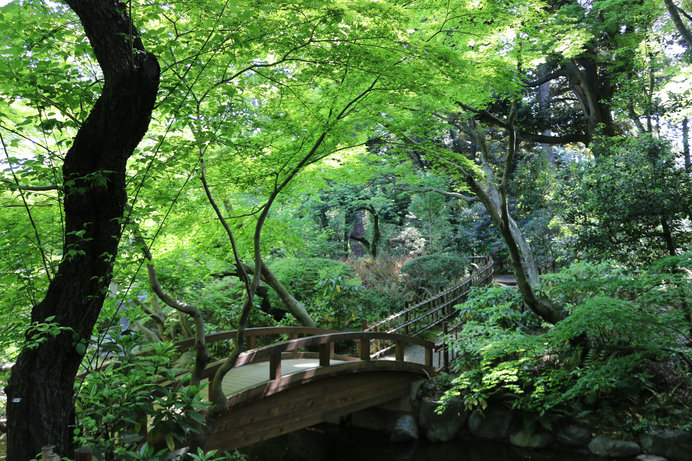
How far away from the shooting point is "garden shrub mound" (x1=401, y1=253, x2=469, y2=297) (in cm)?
1305

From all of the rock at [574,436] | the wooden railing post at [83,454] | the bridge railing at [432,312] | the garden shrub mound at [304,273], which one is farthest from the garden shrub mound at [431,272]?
the wooden railing post at [83,454]

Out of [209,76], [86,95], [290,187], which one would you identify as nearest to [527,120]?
[290,187]

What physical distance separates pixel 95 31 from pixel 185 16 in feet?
4.51

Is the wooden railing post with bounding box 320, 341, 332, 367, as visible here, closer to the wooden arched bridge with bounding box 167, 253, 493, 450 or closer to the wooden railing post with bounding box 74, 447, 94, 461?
the wooden arched bridge with bounding box 167, 253, 493, 450

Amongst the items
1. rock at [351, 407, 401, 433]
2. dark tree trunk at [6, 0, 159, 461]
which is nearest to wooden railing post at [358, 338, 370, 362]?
rock at [351, 407, 401, 433]

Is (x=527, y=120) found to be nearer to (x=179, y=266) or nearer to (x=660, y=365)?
(x=660, y=365)

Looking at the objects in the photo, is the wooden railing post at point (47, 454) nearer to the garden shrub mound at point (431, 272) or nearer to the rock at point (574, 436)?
the rock at point (574, 436)

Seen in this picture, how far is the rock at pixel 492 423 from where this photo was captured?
24.8 ft

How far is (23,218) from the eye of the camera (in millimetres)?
4348

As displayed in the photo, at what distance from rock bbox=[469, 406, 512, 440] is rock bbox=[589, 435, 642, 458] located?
131 centimetres

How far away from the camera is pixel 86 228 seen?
2.98m

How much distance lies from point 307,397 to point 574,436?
4.32 meters

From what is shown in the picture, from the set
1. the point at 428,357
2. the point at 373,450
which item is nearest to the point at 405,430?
the point at 373,450

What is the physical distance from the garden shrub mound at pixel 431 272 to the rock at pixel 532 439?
5713mm
